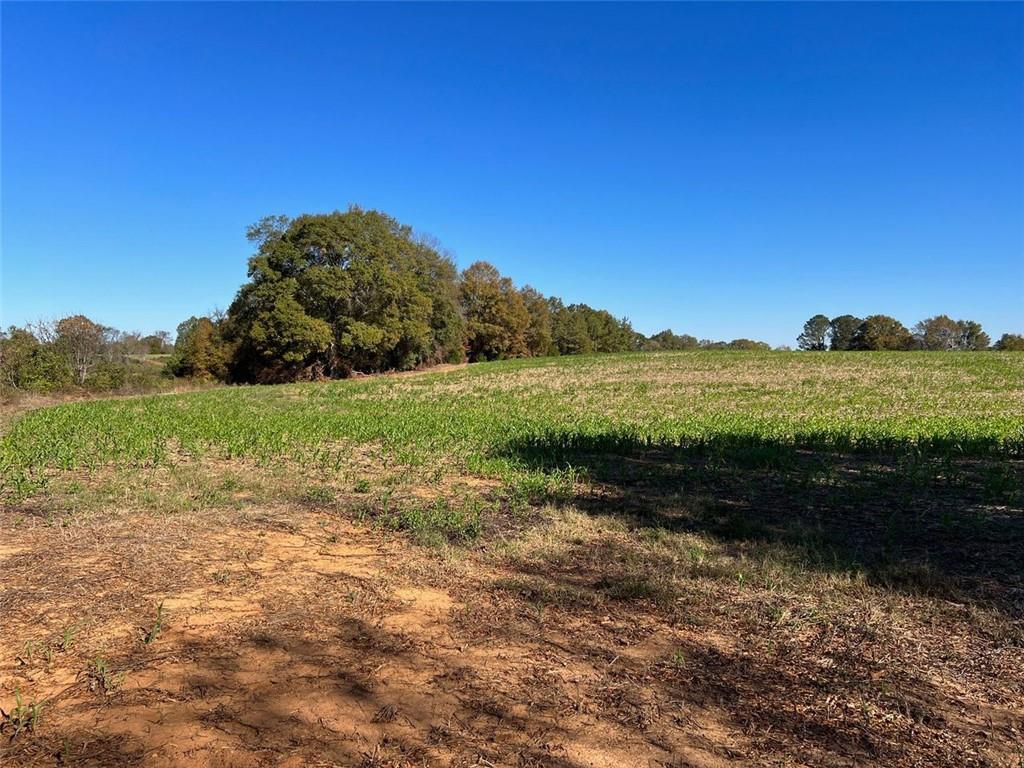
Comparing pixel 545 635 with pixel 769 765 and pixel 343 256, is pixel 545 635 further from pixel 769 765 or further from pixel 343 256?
pixel 343 256

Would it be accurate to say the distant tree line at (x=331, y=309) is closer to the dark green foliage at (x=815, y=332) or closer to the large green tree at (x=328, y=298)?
the large green tree at (x=328, y=298)

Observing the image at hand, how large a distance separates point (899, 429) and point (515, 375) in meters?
24.6

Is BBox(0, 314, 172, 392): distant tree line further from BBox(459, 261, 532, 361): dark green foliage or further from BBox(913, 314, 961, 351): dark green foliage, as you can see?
BBox(913, 314, 961, 351): dark green foliage

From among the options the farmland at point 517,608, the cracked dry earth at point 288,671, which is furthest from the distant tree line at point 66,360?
the cracked dry earth at point 288,671

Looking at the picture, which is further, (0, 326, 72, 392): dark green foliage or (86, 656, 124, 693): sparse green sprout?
(0, 326, 72, 392): dark green foliage

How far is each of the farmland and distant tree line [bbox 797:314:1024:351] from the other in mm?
75492

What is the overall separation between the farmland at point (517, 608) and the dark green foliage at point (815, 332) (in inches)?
4294

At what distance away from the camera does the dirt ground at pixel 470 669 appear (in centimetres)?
260

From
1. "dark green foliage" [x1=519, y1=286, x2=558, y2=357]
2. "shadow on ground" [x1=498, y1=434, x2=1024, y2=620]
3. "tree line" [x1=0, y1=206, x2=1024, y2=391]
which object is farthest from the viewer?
"dark green foliage" [x1=519, y1=286, x2=558, y2=357]

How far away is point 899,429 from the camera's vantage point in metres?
12.6

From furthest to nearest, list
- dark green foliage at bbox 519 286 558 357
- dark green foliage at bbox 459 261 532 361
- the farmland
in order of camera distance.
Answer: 1. dark green foliage at bbox 519 286 558 357
2. dark green foliage at bbox 459 261 532 361
3. the farmland

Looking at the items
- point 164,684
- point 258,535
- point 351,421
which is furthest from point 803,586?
point 351,421

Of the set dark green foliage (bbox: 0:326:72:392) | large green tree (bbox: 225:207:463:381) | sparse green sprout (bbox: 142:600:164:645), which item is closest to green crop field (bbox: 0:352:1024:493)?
sparse green sprout (bbox: 142:600:164:645)

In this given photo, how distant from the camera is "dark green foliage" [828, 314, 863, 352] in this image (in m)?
94.8
